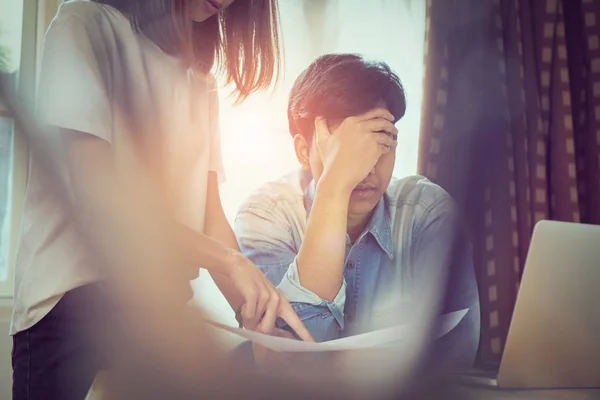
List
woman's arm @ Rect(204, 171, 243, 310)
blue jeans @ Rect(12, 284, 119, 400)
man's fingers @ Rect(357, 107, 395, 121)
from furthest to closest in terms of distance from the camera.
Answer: man's fingers @ Rect(357, 107, 395, 121) < woman's arm @ Rect(204, 171, 243, 310) < blue jeans @ Rect(12, 284, 119, 400)

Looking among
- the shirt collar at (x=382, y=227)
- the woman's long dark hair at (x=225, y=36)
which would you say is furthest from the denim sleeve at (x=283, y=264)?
the woman's long dark hair at (x=225, y=36)

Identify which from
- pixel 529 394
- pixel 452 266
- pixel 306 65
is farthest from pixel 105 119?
pixel 529 394

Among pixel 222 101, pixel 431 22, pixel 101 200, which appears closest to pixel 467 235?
pixel 431 22

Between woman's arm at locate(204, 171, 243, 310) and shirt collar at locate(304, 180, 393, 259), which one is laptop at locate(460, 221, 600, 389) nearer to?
shirt collar at locate(304, 180, 393, 259)

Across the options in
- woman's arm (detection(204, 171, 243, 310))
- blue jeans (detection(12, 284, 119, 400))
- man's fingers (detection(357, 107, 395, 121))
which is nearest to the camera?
blue jeans (detection(12, 284, 119, 400))

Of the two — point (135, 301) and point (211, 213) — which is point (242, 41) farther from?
point (135, 301)

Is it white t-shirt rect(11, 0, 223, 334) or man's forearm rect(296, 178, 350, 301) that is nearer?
white t-shirt rect(11, 0, 223, 334)

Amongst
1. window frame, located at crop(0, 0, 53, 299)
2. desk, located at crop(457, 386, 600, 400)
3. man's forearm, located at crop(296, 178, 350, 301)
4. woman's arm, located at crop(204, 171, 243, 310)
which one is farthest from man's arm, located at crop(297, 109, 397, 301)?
window frame, located at crop(0, 0, 53, 299)

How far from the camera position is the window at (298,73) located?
35.9 inches

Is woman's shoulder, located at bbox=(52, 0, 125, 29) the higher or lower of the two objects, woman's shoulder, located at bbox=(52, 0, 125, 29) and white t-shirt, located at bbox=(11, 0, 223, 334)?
the higher

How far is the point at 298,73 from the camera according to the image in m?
0.94

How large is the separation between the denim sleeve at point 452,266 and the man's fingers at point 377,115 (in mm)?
176

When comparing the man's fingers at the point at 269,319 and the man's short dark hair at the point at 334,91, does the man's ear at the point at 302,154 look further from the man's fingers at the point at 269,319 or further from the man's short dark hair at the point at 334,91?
the man's fingers at the point at 269,319

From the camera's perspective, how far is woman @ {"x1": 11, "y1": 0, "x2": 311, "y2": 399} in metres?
0.77
